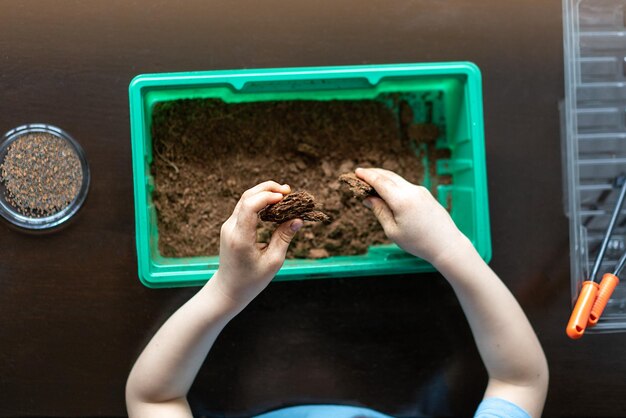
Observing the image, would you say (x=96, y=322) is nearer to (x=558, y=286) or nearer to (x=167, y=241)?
(x=167, y=241)

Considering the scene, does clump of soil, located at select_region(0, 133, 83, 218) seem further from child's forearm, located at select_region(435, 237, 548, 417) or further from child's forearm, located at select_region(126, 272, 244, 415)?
child's forearm, located at select_region(435, 237, 548, 417)

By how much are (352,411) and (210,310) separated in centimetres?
27

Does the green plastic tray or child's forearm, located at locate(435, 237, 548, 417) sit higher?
the green plastic tray

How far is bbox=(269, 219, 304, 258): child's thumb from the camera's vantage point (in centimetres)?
69

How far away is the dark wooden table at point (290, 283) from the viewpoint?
32.0 inches

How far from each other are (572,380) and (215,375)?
21.6 inches

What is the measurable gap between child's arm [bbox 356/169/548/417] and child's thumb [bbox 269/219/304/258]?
112 millimetres

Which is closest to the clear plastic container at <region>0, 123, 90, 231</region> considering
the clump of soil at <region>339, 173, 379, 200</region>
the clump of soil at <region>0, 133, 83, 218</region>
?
the clump of soil at <region>0, 133, 83, 218</region>

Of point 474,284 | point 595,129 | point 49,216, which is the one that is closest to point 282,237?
point 474,284

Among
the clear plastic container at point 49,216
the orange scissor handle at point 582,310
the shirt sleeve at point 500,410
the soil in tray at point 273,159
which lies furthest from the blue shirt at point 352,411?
the clear plastic container at point 49,216

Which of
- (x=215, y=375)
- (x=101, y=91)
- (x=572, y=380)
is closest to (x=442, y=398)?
(x=572, y=380)

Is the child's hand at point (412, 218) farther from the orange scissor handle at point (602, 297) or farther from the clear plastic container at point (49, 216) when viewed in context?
the clear plastic container at point (49, 216)

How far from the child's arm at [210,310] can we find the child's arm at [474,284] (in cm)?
13

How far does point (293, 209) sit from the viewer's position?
67 cm
